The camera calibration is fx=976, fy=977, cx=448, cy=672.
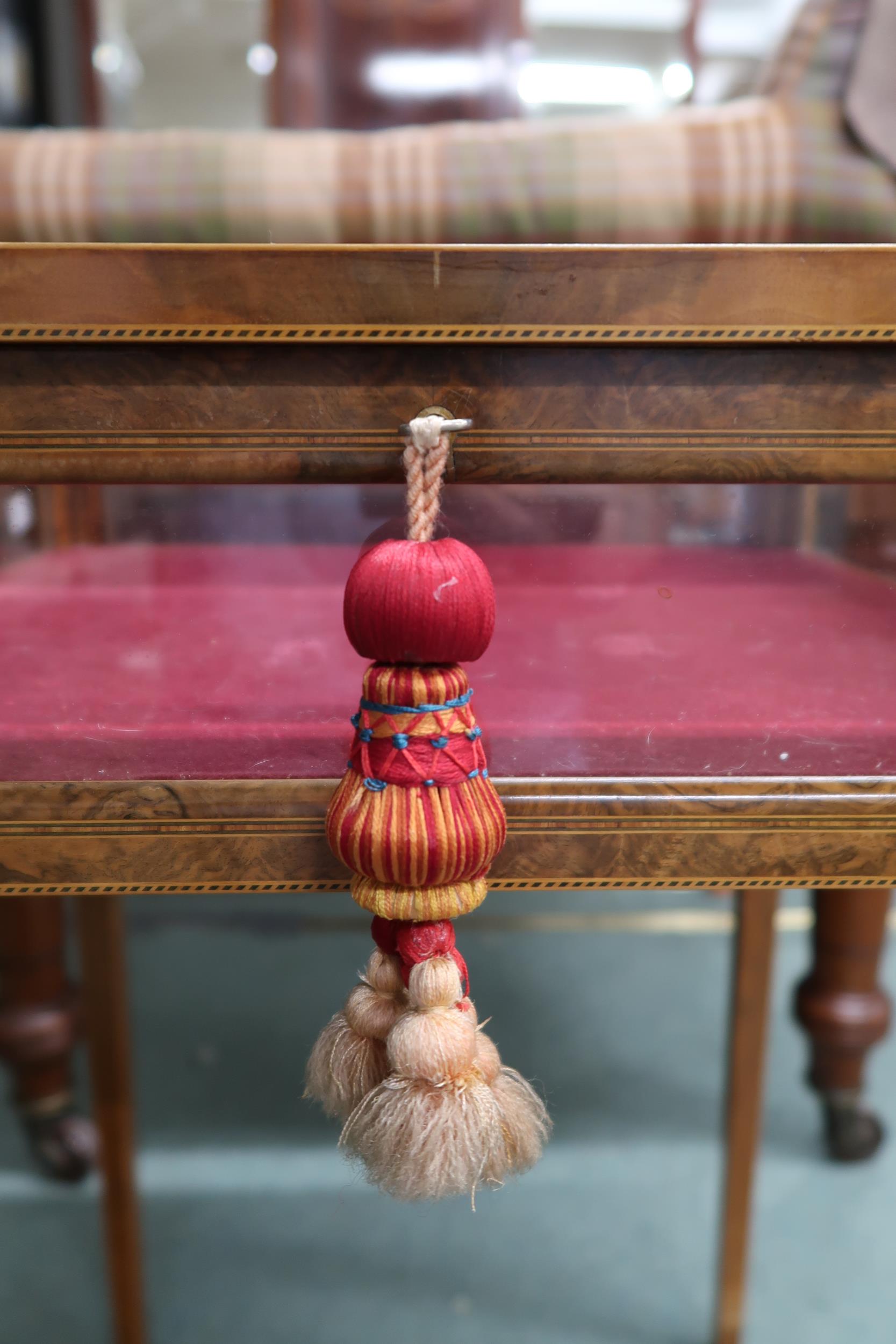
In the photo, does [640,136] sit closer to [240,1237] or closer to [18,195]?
[18,195]

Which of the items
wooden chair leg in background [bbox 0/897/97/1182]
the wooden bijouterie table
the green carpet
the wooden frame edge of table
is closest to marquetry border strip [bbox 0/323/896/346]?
the wooden bijouterie table

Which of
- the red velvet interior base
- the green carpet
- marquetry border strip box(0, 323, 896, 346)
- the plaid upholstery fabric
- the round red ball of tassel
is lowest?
the green carpet

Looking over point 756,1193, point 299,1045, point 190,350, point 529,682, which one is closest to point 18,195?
point 190,350

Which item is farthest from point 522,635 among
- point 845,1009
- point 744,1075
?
point 845,1009

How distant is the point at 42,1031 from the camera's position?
0.83m

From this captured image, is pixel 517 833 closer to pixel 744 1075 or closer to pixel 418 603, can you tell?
pixel 418 603

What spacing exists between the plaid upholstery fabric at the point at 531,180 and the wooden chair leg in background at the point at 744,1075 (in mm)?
458

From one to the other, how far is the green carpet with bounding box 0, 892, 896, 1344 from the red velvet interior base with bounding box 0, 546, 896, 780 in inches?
11.0

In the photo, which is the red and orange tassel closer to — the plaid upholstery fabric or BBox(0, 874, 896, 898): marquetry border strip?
BBox(0, 874, 896, 898): marquetry border strip

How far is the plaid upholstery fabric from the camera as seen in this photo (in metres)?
0.51

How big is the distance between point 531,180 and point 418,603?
1.00 ft

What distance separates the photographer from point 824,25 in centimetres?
52

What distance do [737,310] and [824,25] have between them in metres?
0.30

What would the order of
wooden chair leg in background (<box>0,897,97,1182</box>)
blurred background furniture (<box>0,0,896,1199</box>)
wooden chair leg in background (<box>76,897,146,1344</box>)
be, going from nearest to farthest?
blurred background furniture (<box>0,0,896,1199</box>), wooden chair leg in background (<box>76,897,146,1344</box>), wooden chair leg in background (<box>0,897,97,1182</box>)
